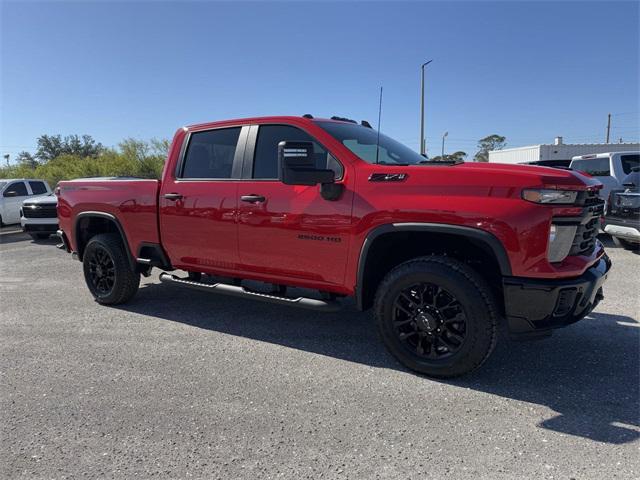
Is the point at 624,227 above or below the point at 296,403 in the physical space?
above

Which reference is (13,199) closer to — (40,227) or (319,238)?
(40,227)

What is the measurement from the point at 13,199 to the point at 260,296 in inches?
553

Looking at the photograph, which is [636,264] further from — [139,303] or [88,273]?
[88,273]

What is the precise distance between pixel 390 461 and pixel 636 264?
22.2 feet

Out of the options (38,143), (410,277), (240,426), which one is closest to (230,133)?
(410,277)

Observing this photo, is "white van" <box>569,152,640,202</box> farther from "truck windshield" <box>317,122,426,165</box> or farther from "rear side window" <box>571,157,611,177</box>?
"truck windshield" <box>317,122,426,165</box>

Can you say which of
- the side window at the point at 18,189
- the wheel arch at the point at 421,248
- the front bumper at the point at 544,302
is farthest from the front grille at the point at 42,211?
the front bumper at the point at 544,302

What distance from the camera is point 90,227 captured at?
566cm

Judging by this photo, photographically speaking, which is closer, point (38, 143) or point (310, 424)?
point (310, 424)

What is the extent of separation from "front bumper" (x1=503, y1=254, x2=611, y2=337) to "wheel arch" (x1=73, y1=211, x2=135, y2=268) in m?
3.99

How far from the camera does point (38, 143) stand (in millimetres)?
69875

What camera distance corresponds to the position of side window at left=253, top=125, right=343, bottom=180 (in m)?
4.01

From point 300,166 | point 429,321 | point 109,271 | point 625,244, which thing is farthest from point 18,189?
point 625,244

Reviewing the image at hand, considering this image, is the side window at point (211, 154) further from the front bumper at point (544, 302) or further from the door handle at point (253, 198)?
the front bumper at point (544, 302)
